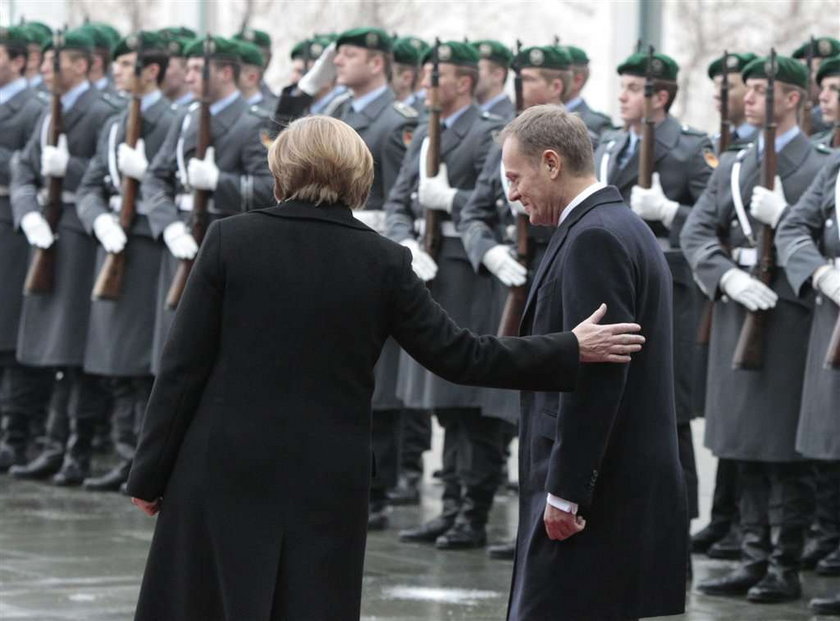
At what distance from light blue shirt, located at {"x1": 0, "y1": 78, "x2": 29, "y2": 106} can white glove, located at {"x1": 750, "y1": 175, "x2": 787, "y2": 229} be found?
5161 mm

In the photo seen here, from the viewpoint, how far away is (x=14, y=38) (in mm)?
11617

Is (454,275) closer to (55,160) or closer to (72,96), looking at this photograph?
(55,160)

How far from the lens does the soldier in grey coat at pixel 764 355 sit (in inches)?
300

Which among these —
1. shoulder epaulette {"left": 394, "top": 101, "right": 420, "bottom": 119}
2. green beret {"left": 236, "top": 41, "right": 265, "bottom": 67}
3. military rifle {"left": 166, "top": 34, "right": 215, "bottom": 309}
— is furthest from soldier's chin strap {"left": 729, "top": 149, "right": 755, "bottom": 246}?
green beret {"left": 236, "top": 41, "right": 265, "bottom": 67}

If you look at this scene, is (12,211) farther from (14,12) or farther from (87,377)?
(14,12)

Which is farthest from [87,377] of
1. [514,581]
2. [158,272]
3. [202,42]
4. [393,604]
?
[514,581]

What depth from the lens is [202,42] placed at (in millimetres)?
10250

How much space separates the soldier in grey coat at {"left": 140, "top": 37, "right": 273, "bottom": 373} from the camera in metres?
9.79

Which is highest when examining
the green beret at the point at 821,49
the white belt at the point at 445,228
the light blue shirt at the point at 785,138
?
the green beret at the point at 821,49

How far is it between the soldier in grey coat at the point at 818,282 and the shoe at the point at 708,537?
4.20ft

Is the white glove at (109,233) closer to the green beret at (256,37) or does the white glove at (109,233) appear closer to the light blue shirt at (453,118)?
the light blue shirt at (453,118)

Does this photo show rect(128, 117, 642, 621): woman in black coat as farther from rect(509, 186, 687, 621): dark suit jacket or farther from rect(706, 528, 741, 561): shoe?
rect(706, 528, 741, 561): shoe

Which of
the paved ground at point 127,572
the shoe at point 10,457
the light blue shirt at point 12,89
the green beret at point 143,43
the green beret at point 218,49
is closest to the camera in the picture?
the paved ground at point 127,572

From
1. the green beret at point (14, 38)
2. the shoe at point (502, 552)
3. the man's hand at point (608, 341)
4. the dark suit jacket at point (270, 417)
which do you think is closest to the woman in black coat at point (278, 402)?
the dark suit jacket at point (270, 417)
